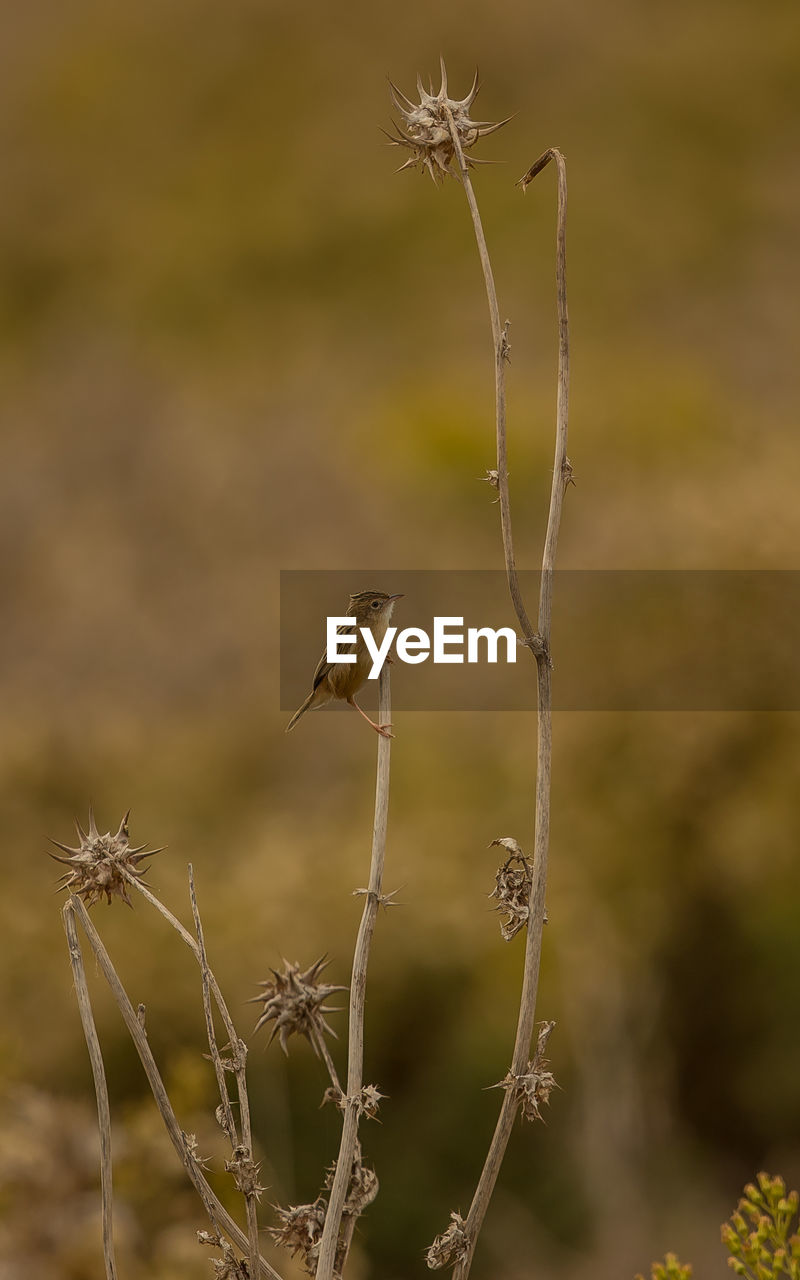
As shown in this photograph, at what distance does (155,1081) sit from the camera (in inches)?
14.1

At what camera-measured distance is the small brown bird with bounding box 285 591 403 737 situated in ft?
1.38

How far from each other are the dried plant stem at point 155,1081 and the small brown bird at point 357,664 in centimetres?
12

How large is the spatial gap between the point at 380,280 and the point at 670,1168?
2413 millimetres

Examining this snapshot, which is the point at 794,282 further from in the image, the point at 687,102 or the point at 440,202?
the point at 440,202

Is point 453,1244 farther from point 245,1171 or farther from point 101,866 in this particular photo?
point 101,866

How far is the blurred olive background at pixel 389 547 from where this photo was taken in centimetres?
114

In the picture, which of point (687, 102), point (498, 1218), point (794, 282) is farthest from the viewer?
point (687, 102)

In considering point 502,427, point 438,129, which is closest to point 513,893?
point 502,427

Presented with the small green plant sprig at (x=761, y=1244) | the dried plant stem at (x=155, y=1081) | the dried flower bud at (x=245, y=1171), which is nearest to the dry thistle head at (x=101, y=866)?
the dried plant stem at (x=155, y=1081)

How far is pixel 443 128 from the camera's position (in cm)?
35

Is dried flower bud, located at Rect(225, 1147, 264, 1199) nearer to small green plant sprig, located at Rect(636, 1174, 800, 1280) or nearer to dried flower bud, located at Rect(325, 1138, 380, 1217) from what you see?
dried flower bud, located at Rect(325, 1138, 380, 1217)

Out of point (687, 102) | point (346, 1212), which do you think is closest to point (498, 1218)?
point (346, 1212)

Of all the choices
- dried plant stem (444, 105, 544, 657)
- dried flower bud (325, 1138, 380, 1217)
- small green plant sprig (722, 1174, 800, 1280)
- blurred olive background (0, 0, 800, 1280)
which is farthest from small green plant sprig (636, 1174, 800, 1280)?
blurred olive background (0, 0, 800, 1280)

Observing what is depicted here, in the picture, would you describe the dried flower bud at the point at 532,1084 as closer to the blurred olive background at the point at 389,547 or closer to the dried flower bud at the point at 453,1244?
the dried flower bud at the point at 453,1244
